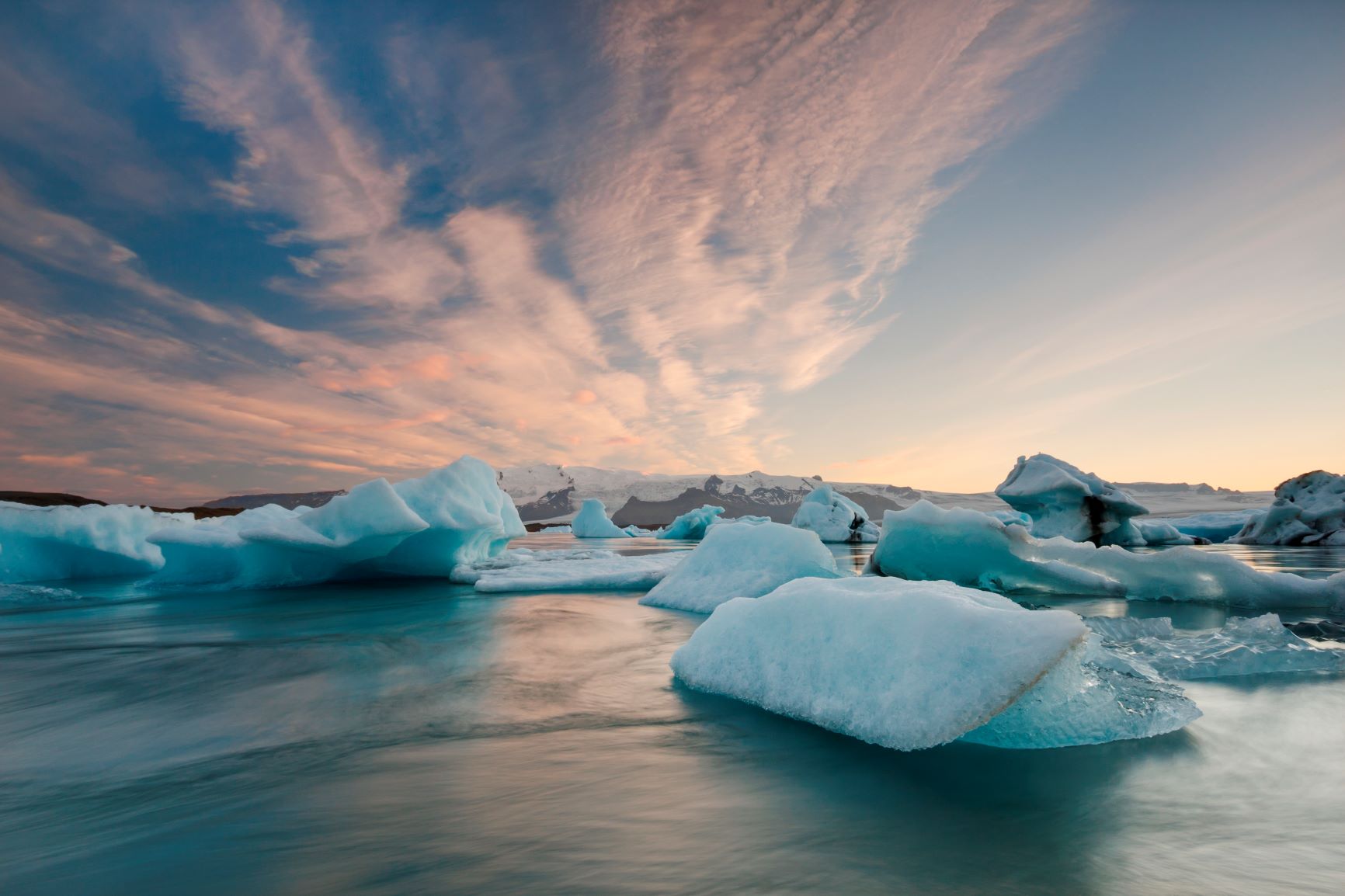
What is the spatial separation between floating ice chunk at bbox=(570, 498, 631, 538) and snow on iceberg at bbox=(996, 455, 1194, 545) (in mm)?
28424

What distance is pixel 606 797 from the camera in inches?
88.5

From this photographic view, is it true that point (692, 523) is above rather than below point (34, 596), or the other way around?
above

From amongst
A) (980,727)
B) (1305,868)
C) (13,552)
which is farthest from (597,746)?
(13,552)

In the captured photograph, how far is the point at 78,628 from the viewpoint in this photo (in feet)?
21.9

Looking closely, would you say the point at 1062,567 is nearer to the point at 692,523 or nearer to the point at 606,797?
the point at 606,797

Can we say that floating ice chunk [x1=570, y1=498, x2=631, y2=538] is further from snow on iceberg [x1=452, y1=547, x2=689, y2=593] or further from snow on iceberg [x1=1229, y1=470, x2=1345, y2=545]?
snow on iceberg [x1=1229, y1=470, x2=1345, y2=545]

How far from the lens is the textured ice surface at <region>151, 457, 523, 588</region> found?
938 cm

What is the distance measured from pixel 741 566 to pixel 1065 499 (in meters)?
14.7

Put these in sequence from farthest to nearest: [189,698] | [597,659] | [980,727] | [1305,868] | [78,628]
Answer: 1. [78,628]
2. [597,659]
3. [189,698]
4. [980,727]
5. [1305,868]

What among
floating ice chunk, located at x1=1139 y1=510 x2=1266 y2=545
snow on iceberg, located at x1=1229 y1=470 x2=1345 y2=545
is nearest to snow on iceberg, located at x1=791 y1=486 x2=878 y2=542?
floating ice chunk, located at x1=1139 y1=510 x2=1266 y2=545

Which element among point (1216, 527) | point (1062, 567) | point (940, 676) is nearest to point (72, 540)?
point (940, 676)

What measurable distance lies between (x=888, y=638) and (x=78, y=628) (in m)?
8.40

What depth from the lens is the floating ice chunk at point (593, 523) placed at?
42.9 metres

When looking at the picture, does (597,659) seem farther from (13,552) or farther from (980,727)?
(13,552)
